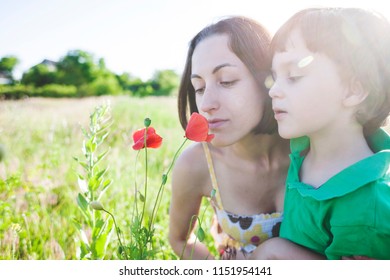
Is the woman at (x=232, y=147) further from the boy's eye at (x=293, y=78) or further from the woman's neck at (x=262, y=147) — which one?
the boy's eye at (x=293, y=78)

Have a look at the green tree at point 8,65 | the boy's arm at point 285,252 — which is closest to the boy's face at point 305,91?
the boy's arm at point 285,252

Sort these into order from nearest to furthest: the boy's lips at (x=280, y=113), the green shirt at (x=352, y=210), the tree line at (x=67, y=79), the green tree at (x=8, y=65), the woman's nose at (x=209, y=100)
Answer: the green shirt at (x=352, y=210) < the boy's lips at (x=280, y=113) < the woman's nose at (x=209, y=100) < the green tree at (x=8, y=65) < the tree line at (x=67, y=79)

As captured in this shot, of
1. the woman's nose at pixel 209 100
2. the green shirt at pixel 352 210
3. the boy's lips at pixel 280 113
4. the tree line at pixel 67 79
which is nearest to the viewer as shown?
the green shirt at pixel 352 210

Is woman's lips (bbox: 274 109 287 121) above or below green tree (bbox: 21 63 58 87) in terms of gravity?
below

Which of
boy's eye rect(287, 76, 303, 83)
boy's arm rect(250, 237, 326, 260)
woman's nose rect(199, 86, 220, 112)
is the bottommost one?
boy's arm rect(250, 237, 326, 260)

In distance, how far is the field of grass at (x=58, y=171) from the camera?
4.26 feet

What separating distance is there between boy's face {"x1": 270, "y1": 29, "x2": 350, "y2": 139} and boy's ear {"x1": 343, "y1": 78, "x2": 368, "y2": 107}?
0.01 meters

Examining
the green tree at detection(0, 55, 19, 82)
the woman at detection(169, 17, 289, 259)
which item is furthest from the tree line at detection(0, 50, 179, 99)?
the woman at detection(169, 17, 289, 259)

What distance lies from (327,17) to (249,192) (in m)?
0.61

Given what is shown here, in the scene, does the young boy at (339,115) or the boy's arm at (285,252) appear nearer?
the young boy at (339,115)

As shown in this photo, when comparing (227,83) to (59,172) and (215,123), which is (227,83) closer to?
(215,123)

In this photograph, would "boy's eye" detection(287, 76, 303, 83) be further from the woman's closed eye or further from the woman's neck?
the woman's neck

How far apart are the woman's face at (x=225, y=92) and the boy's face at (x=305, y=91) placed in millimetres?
140

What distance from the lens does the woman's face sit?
1.11 meters
